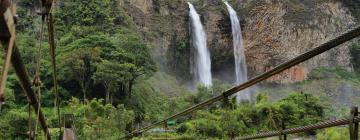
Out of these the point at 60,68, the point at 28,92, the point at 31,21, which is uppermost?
the point at 31,21

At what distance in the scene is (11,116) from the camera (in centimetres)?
1309

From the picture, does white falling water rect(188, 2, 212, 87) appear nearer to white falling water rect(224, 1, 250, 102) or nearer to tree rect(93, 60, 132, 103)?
white falling water rect(224, 1, 250, 102)

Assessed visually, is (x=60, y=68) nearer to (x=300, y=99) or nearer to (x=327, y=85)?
(x=300, y=99)

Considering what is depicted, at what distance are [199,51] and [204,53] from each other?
348 mm

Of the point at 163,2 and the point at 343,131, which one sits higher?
the point at 163,2

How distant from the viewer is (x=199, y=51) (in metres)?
25.4

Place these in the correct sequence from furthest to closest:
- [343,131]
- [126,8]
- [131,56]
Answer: [126,8]
[131,56]
[343,131]

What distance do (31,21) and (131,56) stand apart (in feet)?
18.3

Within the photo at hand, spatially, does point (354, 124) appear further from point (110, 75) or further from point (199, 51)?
point (199, 51)

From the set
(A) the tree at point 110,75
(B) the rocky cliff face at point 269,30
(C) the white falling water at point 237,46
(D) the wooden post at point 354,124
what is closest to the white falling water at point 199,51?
(B) the rocky cliff face at point 269,30

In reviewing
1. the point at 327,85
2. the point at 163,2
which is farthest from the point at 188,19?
the point at 327,85

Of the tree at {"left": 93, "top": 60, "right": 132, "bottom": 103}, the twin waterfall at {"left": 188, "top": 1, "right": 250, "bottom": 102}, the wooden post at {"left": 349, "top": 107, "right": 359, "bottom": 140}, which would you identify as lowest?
the wooden post at {"left": 349, "top": 107, "right": 359, "bottom": 140}

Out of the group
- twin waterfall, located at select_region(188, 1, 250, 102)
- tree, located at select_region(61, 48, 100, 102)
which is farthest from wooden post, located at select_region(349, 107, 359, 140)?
twin waterfall, located at select_region(188, 1, 250, 102)

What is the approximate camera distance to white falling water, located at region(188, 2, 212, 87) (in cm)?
2503
